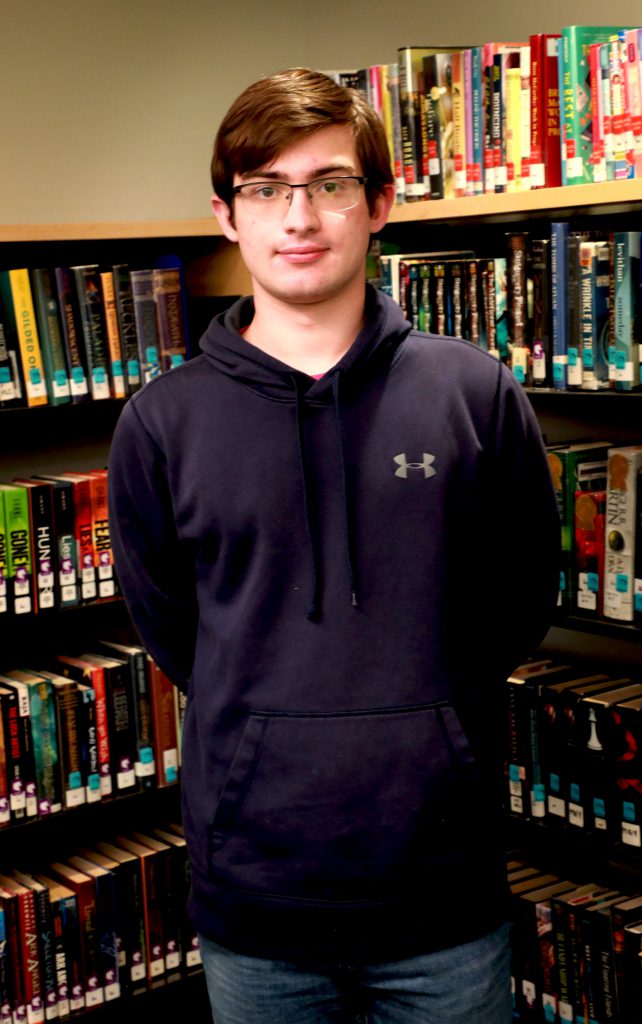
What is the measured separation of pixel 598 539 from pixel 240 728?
1.13m

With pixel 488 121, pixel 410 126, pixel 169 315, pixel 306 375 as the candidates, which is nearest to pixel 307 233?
pixel 306 375

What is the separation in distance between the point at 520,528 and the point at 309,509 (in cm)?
34

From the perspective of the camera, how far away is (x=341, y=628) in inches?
57.4

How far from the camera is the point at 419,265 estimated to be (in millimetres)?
2660

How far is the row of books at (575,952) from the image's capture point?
2.44m

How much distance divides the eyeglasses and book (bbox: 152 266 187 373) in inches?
48.9

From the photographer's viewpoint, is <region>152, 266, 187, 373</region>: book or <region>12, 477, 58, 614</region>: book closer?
<region>12, 477, 58, 614</region>: book

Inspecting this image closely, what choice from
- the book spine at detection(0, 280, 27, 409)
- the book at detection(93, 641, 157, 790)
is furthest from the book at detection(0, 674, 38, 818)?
the book spine at detection(0, 280, 27, 409)

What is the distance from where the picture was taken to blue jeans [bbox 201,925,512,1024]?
4.89ft

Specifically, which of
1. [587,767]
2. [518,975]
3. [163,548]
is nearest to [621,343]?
[587,767]

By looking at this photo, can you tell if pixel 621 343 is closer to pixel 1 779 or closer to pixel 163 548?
pixel 163 548

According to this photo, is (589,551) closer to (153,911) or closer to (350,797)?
(350,797)

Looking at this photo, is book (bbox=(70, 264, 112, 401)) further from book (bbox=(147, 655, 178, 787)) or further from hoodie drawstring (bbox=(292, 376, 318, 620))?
hoodie drawstring (bbox=(292, 376, 318, 620))

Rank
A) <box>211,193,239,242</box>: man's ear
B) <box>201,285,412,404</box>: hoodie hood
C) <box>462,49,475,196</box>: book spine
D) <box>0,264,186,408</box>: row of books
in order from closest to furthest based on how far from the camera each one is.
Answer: <box>201,285,412,404</box>: hoodie hood, <box>211,193,239,242</box>: man's ear, <box>462,49,475,196</box>: book spine, <box>0,264,186,408</box>: row of books
